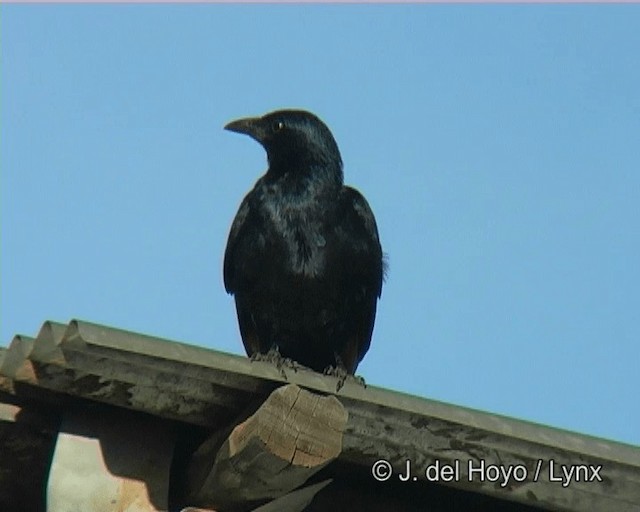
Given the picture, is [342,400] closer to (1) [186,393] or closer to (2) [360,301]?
(1) [186,393]

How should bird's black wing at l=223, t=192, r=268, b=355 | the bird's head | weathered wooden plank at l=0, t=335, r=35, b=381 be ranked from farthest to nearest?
the bird's head, bird's black wing at l=223, t=192, r=268, b=355, weathered wooden plank at l=0, t=335, r=35, b=381

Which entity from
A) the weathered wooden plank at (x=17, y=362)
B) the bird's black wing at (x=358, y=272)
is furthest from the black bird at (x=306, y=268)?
the weathered wooden plank at (x=17, y=362)

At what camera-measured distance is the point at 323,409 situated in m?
3.24

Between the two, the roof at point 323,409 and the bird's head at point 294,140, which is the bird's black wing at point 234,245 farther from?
the roof at point 323,409

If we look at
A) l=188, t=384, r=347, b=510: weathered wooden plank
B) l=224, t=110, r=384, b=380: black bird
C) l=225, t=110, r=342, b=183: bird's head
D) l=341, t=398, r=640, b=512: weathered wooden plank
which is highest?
l=225, t=110, r=342, b=183: bird's head

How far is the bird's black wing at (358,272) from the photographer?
19.9ft

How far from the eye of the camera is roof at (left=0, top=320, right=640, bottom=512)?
126 inches

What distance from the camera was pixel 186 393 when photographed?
332 cm

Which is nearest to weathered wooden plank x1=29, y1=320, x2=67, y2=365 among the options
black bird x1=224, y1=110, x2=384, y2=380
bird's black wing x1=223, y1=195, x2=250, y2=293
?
black bird x1=224, y1=110, x2=384, y2=380

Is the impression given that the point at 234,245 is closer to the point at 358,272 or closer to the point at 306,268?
the point at 306,268

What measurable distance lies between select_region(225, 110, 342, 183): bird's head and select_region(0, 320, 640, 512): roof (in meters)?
2.94

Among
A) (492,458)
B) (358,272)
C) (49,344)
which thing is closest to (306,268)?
(358,272)

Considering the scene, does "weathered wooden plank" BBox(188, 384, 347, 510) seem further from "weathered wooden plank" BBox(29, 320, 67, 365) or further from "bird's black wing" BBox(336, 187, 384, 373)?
"bird's black wing" BBox(336, 187, 384, 373)

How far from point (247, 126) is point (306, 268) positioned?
3.82 ft
